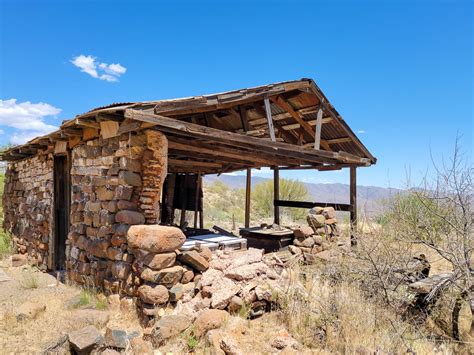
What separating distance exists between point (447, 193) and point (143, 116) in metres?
4.85

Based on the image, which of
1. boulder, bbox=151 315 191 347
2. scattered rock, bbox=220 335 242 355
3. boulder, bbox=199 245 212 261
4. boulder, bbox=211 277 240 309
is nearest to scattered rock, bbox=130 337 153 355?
boulder, bbox=151 315 191 347

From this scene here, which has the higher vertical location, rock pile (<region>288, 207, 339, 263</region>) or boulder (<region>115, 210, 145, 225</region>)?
boulder (<region>115, 210, 145, 225</region>)

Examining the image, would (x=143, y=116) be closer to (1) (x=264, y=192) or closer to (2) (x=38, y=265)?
(2) (x=38, y=265)

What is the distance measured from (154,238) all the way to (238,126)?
4309mm

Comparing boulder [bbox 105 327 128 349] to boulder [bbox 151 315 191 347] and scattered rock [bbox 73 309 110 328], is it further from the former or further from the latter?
scattered rock [bbox 73 309 110 328]

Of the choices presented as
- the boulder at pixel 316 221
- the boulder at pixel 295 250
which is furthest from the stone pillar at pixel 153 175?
the boulder at pixel 316 221

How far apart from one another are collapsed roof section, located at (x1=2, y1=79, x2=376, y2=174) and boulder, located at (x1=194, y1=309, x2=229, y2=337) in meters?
2.56

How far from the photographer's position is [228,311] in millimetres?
Answer: 4391

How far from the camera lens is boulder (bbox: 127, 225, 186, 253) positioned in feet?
14.8

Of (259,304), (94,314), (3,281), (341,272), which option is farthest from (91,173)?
(341,272)

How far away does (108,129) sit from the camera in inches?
214

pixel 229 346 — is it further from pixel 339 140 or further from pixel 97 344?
pixel 339 140

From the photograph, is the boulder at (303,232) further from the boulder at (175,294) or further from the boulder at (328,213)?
the boulder at (175,294)

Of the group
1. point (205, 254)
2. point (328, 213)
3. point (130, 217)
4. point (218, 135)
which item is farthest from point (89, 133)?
point (328, 213)
